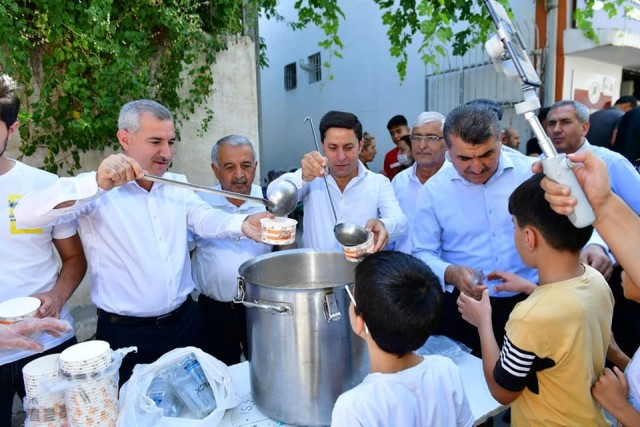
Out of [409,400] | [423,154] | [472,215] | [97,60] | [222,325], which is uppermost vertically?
[97,60]

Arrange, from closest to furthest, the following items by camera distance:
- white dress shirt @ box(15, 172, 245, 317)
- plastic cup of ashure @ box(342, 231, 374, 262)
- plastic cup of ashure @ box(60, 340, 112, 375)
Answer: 1. plastic cup of ashure @ box(60, 340, 112, 375)
2. plastic cup of ashure @ box(342, 231, 374, 262)
3. white dress shirt @ box(15, 172, 245, 317)

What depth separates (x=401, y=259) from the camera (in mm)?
1221

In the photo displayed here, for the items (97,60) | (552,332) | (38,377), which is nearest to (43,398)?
(38,377)

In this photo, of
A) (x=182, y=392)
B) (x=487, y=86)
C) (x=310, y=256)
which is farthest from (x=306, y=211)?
(x=487, y=86)

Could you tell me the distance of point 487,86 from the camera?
21.7ft

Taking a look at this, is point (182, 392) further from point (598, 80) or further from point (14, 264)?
point (598, 80)

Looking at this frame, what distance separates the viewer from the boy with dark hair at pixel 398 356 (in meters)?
1.11

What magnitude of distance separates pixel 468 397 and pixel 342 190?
1378mm

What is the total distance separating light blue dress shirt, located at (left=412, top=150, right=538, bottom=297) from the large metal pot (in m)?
0.85

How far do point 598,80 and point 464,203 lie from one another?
6.26m

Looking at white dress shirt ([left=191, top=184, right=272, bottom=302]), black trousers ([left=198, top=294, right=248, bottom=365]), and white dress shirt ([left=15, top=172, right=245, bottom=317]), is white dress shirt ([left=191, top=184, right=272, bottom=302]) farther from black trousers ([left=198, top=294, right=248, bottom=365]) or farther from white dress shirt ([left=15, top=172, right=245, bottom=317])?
white dress shirt ([left=15, top=172, right=245, bottom=317])

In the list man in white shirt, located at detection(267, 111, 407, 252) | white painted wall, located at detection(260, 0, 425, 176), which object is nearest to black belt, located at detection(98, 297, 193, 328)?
man in white shirt, located at detection(267, 111, 407, 252)

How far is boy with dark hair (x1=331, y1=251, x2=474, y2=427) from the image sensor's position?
3.64 ft

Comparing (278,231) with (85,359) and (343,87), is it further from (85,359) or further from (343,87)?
(343,87)
